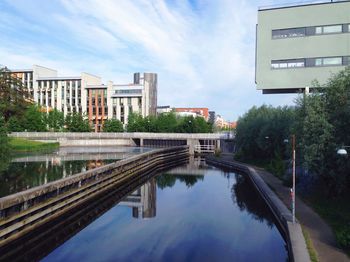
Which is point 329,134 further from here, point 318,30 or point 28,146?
point 28,146

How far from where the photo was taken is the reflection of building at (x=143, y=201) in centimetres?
2445

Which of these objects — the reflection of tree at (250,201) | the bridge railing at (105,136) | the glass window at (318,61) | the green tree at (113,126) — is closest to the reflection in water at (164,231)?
the reflection of tree at (250,201)

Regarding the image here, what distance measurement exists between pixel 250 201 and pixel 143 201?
8.50m

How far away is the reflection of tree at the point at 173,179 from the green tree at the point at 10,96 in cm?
3654

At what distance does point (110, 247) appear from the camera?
17000 millimetres

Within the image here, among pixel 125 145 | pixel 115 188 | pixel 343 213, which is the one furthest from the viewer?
pixel 125 145

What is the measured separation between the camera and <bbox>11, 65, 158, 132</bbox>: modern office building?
12038 centimetres

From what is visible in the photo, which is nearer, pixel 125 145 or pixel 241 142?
pixel 241 142

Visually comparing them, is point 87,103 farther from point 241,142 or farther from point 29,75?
point 241,142

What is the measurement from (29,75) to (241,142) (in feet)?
312

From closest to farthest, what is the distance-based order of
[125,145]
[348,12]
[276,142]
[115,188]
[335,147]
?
[335,147] → [115,188] → [348,12] → [276,142] → [125,145]

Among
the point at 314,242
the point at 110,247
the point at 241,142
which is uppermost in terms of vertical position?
the point at 241,142

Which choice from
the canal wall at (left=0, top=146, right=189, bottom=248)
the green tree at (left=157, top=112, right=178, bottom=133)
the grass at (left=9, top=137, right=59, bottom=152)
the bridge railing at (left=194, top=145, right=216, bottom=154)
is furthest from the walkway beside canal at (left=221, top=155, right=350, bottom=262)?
the green tree at (left=157, top=112, right=178, bottom=133)

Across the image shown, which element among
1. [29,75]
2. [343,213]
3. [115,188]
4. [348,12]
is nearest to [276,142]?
[348,12]
